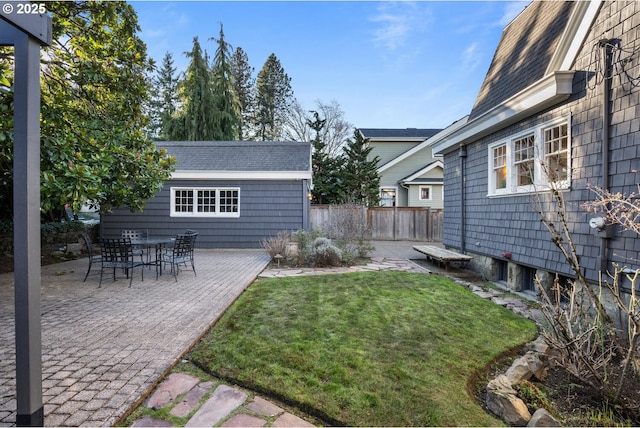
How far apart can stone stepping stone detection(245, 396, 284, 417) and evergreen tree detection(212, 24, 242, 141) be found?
23045 mm

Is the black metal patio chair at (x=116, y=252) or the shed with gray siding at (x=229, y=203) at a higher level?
the shed with gray siding at (x=229, y=203)

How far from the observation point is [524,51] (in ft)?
23.1

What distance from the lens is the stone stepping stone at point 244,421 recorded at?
2.26 m

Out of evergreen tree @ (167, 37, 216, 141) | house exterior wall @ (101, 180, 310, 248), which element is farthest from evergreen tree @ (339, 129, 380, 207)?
evergreen tree @ (167, 37, 216, 141)

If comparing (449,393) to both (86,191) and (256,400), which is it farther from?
(86,191)

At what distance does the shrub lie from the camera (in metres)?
8.81

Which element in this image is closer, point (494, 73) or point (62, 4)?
point (62, 4)

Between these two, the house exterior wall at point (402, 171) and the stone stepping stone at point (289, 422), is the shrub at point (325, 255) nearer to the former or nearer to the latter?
the stone stepping stone at point (289, 422)

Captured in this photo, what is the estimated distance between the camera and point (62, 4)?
20.3 feet

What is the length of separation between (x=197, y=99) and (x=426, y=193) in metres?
16.5

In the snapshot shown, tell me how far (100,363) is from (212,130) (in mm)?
22164

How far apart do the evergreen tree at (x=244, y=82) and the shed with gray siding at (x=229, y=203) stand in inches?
722

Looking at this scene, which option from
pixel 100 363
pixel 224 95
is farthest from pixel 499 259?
pixel 224 95

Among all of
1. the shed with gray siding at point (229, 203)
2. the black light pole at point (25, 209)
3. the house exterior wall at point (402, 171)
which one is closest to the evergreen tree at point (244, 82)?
the house exterior wall at point (402, 171)
